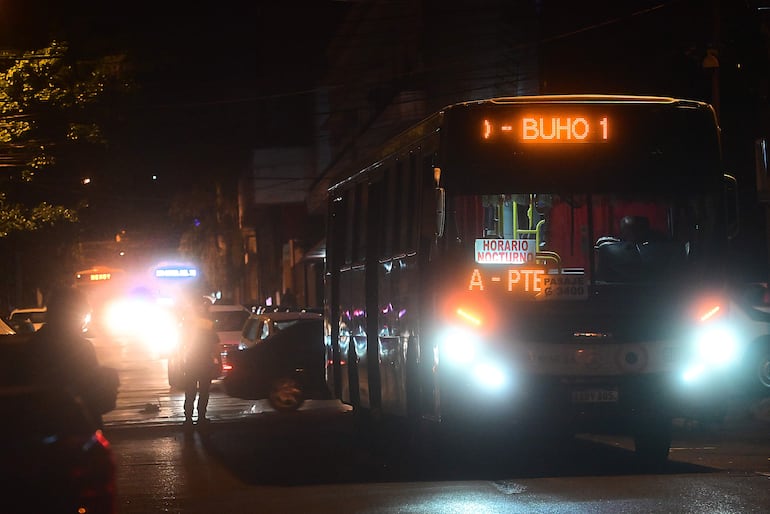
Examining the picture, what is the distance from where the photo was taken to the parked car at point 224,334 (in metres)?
26.2

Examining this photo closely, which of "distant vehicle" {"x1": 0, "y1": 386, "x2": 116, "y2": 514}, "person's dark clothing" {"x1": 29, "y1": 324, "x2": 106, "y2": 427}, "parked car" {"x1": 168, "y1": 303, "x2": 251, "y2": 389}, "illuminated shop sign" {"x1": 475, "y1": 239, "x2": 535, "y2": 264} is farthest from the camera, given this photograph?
"parked car" {"x1": 168, "y1": 303, "x2": 251, "y2": 389}

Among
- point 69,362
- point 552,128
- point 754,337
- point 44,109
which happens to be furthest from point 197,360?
point 44,109

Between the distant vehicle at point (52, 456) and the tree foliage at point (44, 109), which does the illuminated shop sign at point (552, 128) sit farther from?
the tree foliage at point (44, 109)

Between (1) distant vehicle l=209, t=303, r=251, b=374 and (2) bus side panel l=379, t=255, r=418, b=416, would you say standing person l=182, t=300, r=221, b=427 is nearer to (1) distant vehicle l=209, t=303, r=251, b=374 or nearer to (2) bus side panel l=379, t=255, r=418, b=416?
(2) bus side panel l=379, t=255, r=418, b=416

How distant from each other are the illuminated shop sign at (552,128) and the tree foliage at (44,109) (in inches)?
981

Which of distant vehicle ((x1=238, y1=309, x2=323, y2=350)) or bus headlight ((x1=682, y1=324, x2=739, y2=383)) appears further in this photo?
distant vehicle ((x1=238, y1=309, x2=323, y2=350))

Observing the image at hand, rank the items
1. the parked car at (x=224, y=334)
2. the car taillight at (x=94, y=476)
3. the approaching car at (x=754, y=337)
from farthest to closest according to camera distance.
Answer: the parked car at (x=224, y=334) → the approaching car at (x=754, y=337) → the car taillight at (x=94, y=476)

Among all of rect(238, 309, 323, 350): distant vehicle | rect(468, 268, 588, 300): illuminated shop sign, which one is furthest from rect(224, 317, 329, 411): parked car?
rect(468, 268, 588, 300): illuminated shop sign

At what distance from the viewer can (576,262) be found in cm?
1259

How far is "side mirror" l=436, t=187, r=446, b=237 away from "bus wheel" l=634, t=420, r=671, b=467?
8.93 ft

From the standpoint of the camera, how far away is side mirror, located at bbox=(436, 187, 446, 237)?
12555 millimetres

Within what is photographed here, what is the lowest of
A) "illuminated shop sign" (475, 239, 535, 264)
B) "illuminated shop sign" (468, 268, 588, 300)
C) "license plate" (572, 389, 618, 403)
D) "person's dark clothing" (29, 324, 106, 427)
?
"license plate" (572, 389, 618, 403)

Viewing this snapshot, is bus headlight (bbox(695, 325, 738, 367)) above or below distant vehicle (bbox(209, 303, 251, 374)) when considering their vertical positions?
below

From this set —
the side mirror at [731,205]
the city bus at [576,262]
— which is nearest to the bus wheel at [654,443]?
the city bus at [576,262]
